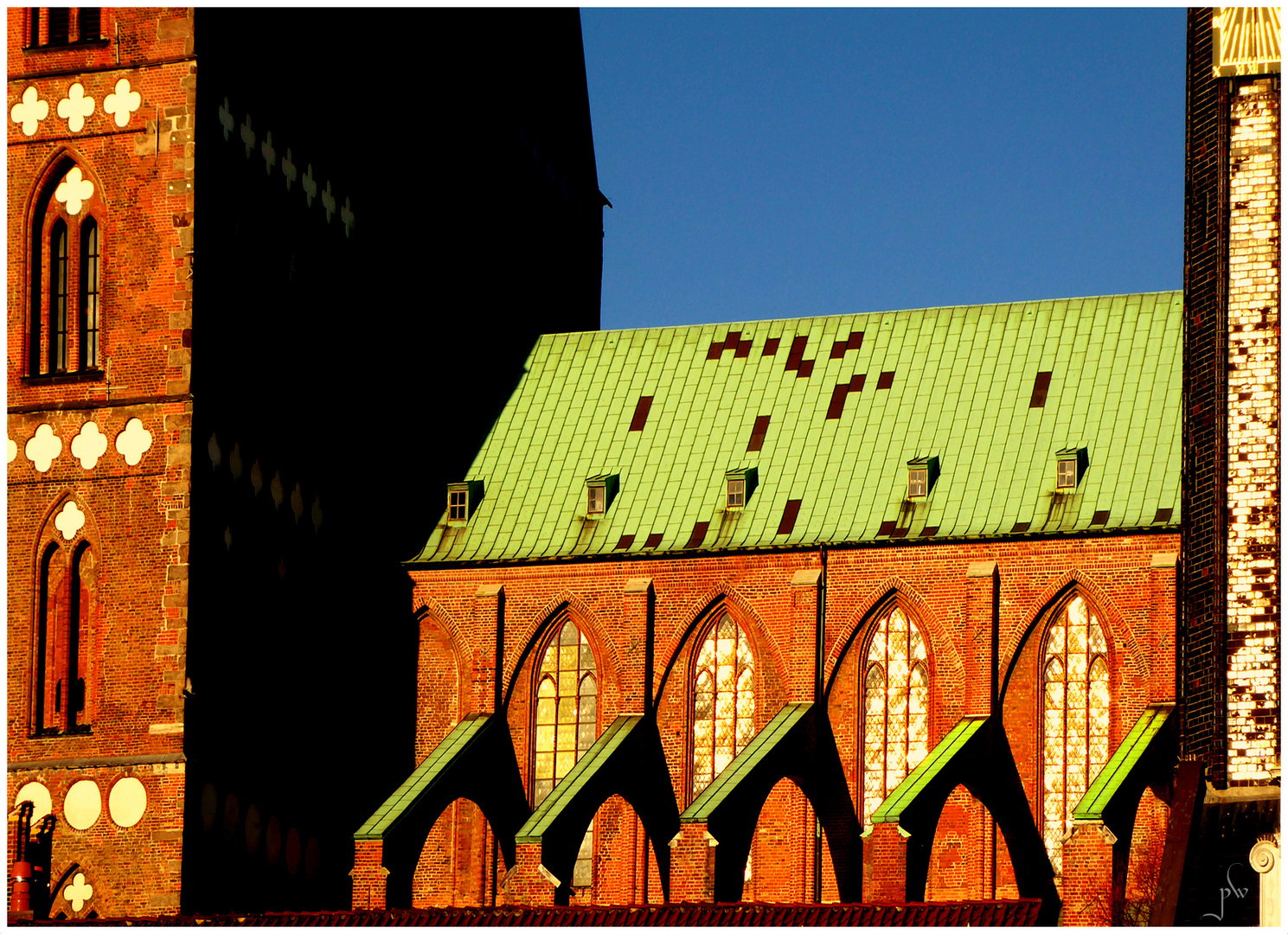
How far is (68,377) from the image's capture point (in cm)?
5103

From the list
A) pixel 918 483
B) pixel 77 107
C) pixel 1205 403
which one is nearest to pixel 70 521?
pixel 77 107

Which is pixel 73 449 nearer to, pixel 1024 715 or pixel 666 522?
pixel 666 522

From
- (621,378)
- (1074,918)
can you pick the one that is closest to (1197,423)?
(1074,918)

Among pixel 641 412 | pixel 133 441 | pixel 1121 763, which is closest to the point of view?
pixel 1121 763

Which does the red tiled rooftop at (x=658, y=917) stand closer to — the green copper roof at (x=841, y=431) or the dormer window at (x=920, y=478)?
the green copper roof at (x=841, y=431)

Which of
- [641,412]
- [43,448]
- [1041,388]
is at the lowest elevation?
[43,448]

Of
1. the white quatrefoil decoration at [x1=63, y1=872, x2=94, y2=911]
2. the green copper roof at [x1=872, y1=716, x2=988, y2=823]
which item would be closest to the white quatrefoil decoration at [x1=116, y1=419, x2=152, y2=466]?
the white quatrefoil decoration at [x1=63, y1=872, x2=94, y2=911]

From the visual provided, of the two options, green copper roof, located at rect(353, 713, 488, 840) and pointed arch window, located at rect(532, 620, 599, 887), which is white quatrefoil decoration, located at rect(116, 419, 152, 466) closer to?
green copper roof, located at rect(353, 713, 488, 840)

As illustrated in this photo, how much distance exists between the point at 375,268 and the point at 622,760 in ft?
35.2

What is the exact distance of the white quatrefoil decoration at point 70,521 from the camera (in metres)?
50.6

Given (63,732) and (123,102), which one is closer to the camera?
(63,732)

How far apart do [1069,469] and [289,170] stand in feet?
47.6

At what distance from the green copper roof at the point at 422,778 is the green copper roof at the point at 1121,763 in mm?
10589

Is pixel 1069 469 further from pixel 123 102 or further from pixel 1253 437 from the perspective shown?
pixel 123 102
